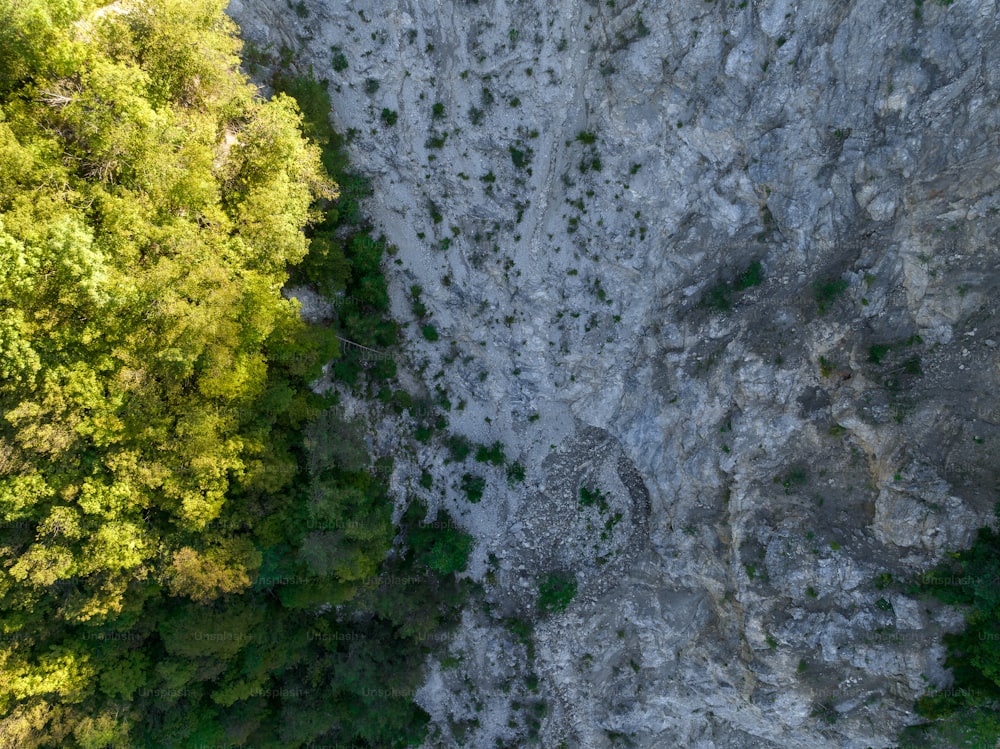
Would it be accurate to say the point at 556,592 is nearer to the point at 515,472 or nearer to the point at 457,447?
the point at 515,472

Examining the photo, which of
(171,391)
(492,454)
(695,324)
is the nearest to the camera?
(171,391)

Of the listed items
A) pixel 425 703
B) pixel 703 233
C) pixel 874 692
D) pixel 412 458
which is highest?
pixel 703 233

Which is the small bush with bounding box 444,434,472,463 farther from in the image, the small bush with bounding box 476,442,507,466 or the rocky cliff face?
the rocky cliff face

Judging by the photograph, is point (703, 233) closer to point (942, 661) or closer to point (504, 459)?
point (504, 459)

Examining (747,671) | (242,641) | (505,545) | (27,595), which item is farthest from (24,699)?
(747,671)

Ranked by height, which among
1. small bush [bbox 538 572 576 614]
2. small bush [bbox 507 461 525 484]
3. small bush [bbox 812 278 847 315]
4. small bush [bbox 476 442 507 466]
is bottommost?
small bush [bbox 538 572 576 614]

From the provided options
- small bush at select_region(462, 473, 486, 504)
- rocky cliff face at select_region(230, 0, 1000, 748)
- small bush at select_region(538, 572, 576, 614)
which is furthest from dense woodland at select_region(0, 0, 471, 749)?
small bush at select_region(538, 572, 576, 614)

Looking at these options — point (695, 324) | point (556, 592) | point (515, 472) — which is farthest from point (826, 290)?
point (556, 592)
